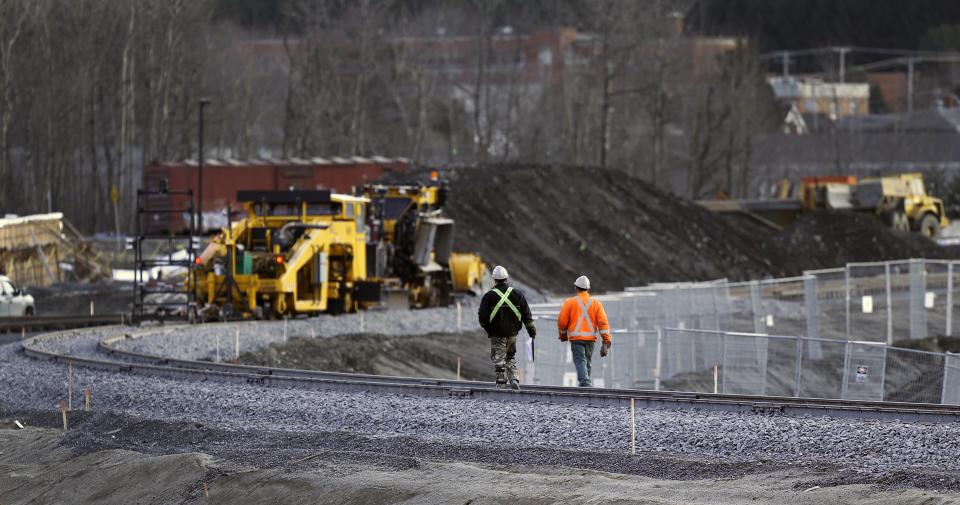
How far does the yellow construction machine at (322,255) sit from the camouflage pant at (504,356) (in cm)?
1490

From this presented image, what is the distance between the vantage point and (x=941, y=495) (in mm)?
13641

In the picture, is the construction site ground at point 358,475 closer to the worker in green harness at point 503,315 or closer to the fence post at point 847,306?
the worker in green harness at point 503,315

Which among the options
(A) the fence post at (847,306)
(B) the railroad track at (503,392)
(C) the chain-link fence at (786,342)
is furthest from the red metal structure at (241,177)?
(B) the railroad track at (503,392)

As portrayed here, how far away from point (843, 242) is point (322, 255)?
124 feet

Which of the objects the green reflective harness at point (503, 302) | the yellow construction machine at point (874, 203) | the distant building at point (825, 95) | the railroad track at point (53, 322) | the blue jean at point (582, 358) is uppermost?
the distant building at point (825, 95)

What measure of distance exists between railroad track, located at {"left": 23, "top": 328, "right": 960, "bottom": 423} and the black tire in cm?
5536

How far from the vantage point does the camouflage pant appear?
21.4 m

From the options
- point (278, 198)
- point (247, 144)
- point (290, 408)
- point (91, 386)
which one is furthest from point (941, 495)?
point (247, 144)

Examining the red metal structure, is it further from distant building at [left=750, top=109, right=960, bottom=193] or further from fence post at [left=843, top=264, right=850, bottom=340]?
distant building at [left=750, top=109, right=960, bottom=193]

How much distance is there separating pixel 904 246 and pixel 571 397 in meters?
52.7

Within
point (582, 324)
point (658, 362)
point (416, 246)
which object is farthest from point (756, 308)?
point (582, 324)

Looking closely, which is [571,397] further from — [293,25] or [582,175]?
[293,25]

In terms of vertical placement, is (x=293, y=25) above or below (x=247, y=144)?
above

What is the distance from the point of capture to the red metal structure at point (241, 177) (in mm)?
64750
